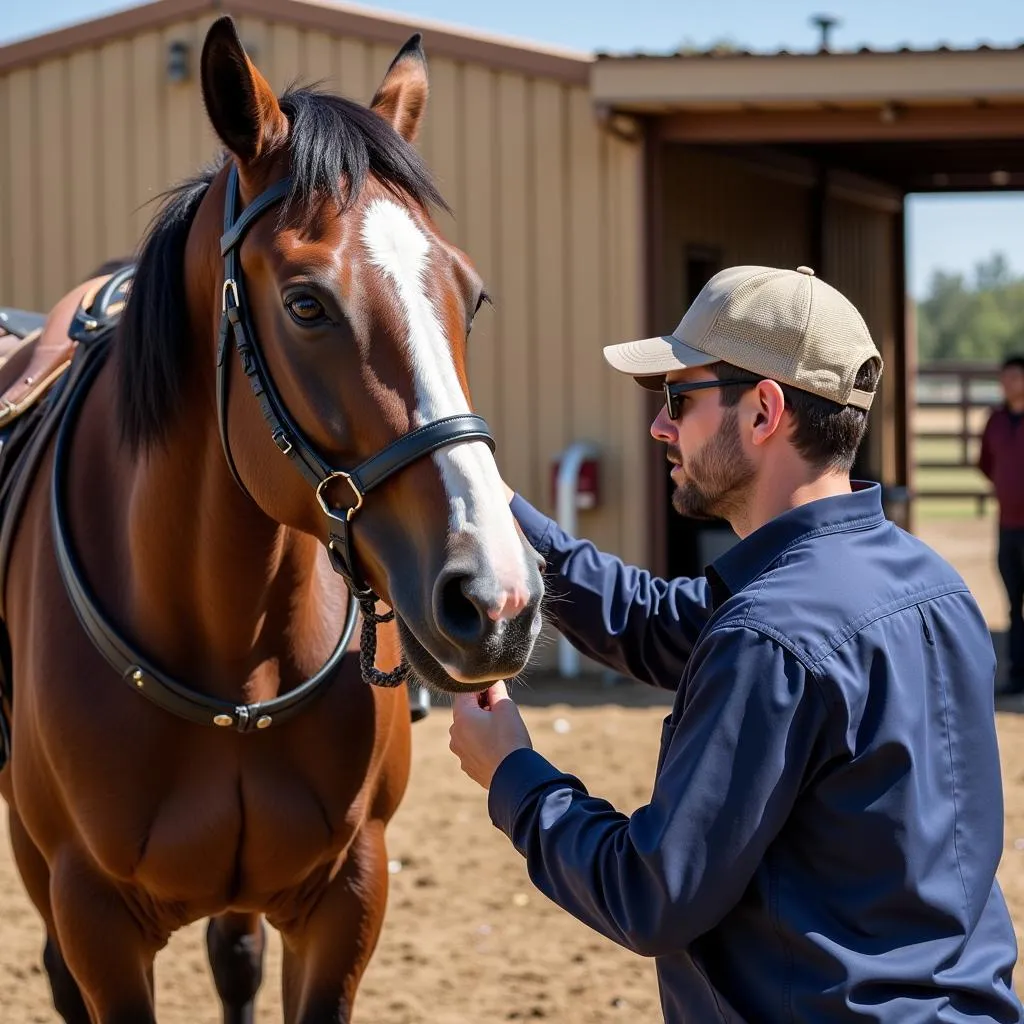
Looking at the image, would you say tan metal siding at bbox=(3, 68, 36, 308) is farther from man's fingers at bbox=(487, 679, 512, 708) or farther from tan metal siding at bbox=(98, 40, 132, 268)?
man's fingers at bbox=(487, 679, 512, 708)

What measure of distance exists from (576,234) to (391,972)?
5627mm

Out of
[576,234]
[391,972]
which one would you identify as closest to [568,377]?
[576,234]

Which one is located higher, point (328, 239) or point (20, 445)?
point (328, 239)

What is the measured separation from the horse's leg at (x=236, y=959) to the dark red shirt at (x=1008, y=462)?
6.56 meters

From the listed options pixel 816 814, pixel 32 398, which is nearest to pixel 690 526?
pixel 32 398

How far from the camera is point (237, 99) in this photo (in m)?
2.35

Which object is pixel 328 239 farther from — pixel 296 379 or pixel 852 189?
pixel 852 189

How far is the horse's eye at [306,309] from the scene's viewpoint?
85.9 inches

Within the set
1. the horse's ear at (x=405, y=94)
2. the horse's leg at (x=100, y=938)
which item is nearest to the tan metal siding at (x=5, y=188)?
the horse's ear at (x=405, y=94)

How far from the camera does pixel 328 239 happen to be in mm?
2215

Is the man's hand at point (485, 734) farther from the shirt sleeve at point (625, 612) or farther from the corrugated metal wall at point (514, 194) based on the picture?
the corrugated metal wall at point (514, 194)

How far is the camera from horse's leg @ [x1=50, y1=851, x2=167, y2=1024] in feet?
8.91

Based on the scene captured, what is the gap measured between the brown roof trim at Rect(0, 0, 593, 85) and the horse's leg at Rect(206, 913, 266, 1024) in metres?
6.31

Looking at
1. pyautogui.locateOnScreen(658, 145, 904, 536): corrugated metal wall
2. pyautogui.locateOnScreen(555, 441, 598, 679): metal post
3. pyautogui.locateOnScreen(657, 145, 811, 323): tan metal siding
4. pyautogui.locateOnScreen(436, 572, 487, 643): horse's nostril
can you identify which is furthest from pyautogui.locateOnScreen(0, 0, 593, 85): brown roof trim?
pyautogui.locateOnScreen(436, 572, 487, 643): horse's nostril
